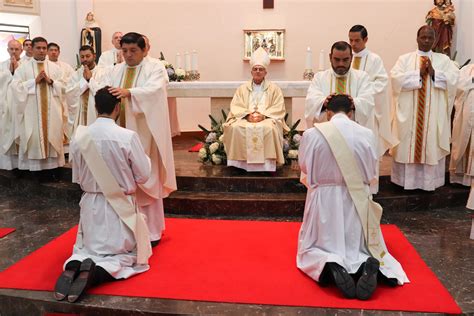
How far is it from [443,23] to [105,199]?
7.99 metres

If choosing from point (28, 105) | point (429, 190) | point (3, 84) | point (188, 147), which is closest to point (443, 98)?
point (429, 190)

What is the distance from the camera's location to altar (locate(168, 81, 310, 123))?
7.50 m

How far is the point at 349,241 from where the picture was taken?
3.62m

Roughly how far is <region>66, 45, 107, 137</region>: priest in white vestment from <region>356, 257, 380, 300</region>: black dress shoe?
320 centimetres

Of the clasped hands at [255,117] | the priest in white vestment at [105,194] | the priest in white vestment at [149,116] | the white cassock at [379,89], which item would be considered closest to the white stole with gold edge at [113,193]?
the priest in white vestment at [105,194]

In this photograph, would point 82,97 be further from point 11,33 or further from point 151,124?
point 11,33

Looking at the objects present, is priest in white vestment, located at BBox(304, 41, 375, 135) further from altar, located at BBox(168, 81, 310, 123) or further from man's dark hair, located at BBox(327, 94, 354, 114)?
altar, located at BBox(168, 81, 310, 123)

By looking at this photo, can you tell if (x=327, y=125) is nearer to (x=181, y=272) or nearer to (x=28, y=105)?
(x=181, y=272)

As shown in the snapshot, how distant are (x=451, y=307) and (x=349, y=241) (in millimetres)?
802

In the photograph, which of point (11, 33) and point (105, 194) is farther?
point (11, 33)

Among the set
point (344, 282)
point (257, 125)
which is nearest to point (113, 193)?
point (344, 282)

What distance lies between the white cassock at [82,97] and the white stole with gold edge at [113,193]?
5.37 feet

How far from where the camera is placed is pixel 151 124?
4.41m

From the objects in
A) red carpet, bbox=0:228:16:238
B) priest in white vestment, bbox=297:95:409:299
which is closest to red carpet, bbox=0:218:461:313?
priest in white vestment, bbox=297:95:409:299
